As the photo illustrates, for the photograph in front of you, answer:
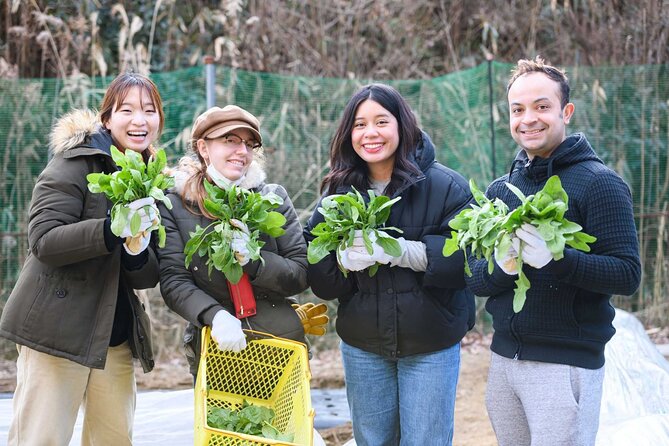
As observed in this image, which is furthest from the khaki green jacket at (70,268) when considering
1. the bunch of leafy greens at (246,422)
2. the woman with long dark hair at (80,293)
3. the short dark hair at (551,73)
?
the short dark hair at (551,73)

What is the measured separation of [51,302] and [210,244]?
63 cm

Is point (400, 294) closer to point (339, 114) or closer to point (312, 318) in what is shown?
point (312, 318)

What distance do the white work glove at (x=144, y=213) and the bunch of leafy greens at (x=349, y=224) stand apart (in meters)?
0.55

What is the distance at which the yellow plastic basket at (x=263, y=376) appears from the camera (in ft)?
9.30

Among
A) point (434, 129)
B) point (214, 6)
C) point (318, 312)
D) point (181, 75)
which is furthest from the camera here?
point (214, 6)

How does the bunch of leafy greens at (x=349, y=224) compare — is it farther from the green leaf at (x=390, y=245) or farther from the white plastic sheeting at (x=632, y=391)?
the white plastic sheeting at (x=632, y=391)

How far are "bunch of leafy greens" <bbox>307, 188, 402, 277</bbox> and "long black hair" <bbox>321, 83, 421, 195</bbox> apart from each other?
0.20m

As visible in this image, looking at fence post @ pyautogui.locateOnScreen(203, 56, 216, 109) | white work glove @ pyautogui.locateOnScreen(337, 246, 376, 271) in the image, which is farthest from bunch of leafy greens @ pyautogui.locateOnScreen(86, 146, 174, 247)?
fence post @ pyautogui.locateOnScreen(203, 56, 216, 109)

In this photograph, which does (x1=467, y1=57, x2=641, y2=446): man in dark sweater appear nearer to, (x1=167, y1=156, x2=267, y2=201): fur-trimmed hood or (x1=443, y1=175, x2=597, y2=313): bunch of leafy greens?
(x1=443, y1=175, x2=597, y2=313): bunch of leafy greens

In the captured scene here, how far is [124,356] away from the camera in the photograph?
3133mm

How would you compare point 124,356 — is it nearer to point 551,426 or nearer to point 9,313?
point 9,313

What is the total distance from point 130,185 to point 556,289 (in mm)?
1415

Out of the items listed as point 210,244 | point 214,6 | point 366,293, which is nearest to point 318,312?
point 366,293

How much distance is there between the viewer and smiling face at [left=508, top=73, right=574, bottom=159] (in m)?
2.67
